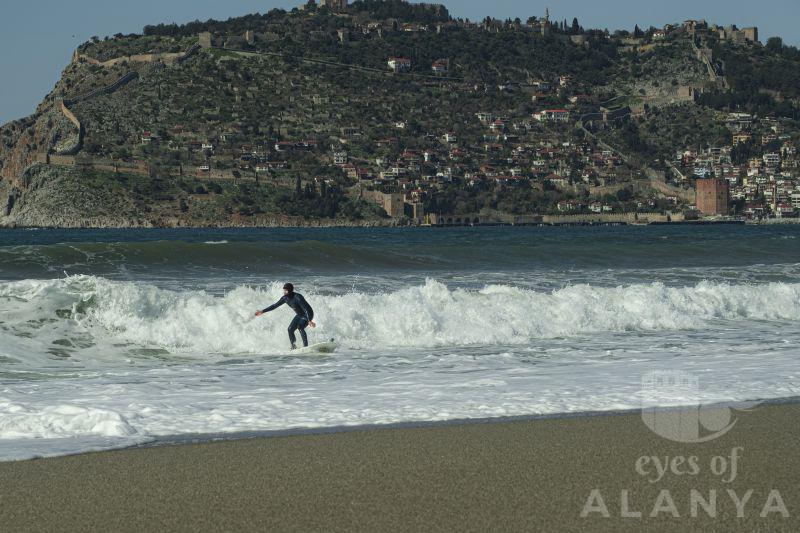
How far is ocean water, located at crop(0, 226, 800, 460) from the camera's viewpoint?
30.1ft

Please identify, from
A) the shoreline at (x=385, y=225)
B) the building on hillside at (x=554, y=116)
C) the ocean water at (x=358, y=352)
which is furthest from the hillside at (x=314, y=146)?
the ocean water at (x=358, y=352)

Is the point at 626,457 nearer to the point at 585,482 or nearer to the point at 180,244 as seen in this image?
the point at 585,482

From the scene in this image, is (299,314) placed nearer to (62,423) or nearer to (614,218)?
(62,423)

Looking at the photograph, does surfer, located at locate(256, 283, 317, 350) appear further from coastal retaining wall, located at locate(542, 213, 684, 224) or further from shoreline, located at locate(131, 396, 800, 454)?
coastal retaining wall, located at locate(542, 213, 684, 224)

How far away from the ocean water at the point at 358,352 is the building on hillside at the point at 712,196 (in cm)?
13290

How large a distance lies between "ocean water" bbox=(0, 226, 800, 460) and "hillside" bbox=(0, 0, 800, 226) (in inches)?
4875

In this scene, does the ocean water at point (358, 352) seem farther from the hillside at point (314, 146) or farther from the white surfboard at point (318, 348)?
the hillside at point (314, 146)

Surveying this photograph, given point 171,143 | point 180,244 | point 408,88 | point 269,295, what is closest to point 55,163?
point 171,143

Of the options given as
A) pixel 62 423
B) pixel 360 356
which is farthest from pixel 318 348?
pixel 62 423

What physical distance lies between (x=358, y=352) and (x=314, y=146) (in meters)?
160

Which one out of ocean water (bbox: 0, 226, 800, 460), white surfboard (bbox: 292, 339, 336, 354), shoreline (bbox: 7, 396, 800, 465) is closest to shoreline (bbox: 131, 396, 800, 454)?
shoreline (bbox: 7, 396, 800, 465)

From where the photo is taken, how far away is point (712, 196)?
15625 centimetres

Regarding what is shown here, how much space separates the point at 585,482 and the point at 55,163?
157 meters

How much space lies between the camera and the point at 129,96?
182 metres
